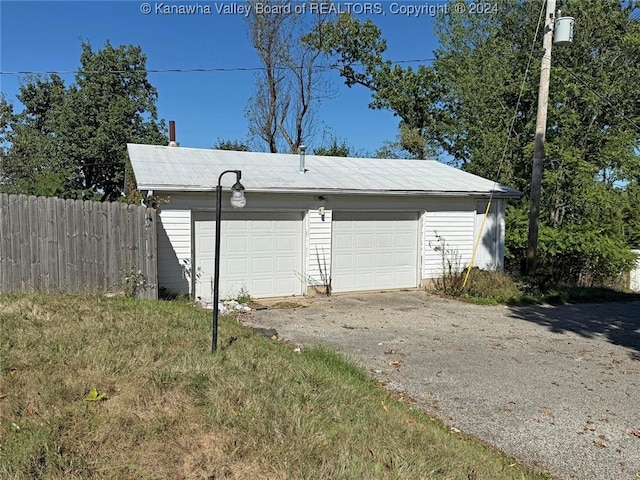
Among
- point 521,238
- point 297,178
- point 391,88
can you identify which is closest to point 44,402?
point 297,178

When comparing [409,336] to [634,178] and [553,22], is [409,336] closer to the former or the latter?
[553,22]

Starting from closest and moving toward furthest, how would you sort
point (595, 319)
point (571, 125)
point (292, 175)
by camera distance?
point (595, 319) < point (292, 175) < point (571, 125)

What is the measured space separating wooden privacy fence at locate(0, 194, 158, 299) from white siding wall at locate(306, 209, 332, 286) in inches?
131

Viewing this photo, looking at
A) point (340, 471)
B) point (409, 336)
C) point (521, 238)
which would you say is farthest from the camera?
point (521, 238)

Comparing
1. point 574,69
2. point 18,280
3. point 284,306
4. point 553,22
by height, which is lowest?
point 284,306

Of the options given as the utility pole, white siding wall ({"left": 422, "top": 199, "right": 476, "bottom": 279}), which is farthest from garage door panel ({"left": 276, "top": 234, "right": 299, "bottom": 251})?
the utility pole

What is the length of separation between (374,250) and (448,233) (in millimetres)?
1970

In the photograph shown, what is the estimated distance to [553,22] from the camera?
34.9ft

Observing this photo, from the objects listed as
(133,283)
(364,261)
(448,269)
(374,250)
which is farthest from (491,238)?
(133,283)

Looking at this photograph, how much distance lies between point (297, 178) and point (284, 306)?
→ 10.1 ft

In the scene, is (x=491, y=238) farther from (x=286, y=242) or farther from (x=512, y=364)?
(x=512, y=364)

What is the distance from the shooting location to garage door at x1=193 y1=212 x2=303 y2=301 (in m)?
9.30

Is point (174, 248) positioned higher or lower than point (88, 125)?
lower

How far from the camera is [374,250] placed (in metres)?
10.9
